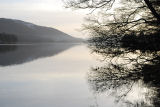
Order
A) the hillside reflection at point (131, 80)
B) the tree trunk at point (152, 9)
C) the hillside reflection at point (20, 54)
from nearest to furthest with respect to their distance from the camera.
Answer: the tree trunk at point (152, 9), the hillside reflection at point (131, 80), the hillside reflection at point (20, 54)

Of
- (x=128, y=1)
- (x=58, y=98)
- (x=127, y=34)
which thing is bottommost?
(x=58, y=98)

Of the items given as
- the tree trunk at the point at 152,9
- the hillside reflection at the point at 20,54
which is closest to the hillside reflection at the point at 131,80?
the tree trunk at the point at 152,9

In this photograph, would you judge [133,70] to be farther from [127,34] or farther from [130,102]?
[130,102]

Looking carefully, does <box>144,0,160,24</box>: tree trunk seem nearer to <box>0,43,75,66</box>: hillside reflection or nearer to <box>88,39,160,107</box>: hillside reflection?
<box>88,39,160,107</box>: hillside reflection

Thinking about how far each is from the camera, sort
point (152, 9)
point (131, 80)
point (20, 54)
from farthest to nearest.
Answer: point (20, 54)
point (131, 80)
point (152, 9)

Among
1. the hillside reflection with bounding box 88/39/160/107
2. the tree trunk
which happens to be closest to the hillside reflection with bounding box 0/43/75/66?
the hillside reflection with bounding box 88/39/160/107

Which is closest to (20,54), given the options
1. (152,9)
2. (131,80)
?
(131,80)

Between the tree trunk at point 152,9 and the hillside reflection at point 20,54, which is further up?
the tree trunk at point 152,9

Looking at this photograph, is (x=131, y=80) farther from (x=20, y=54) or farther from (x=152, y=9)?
(x=20, y=54)

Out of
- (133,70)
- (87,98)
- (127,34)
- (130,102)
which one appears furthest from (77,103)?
(133,70)

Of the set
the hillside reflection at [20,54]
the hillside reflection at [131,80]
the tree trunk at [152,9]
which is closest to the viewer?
the tree trunk at [152,9]

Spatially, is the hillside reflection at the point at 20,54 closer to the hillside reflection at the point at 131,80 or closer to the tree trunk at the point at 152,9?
the hillside reflection at the point at 131,80

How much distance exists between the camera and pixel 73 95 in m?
15.6

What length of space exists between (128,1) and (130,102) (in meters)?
5.28
